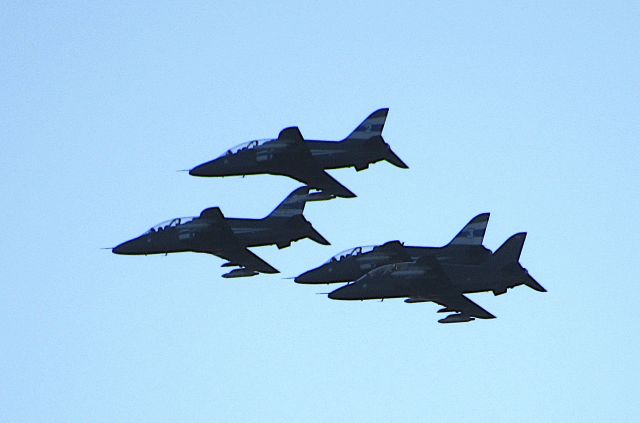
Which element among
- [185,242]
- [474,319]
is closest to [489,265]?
[474,319]

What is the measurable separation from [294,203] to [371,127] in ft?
26.2

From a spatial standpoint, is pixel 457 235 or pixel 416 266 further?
pixel 457 235

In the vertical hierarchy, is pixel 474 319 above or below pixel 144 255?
below

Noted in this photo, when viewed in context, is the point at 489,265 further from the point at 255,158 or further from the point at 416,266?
the point at 255,158

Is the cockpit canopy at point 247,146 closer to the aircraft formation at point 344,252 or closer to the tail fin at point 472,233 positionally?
the aircraft formation at point 344,252

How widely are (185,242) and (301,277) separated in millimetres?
7503

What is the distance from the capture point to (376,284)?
4242 inches

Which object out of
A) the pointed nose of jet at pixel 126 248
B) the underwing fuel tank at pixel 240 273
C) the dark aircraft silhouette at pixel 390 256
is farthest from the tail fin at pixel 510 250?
the pointed nose of jet at pixel 126 248

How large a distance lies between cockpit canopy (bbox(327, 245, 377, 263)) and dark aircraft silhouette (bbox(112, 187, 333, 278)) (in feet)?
4.72

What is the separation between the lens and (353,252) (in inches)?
4513

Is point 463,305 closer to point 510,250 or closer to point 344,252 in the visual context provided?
point 510,250

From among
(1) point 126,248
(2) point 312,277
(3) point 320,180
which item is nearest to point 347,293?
(2) point 312,277

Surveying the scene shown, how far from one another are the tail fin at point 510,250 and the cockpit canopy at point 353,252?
7.81 meters

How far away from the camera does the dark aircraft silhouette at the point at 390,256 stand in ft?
369
